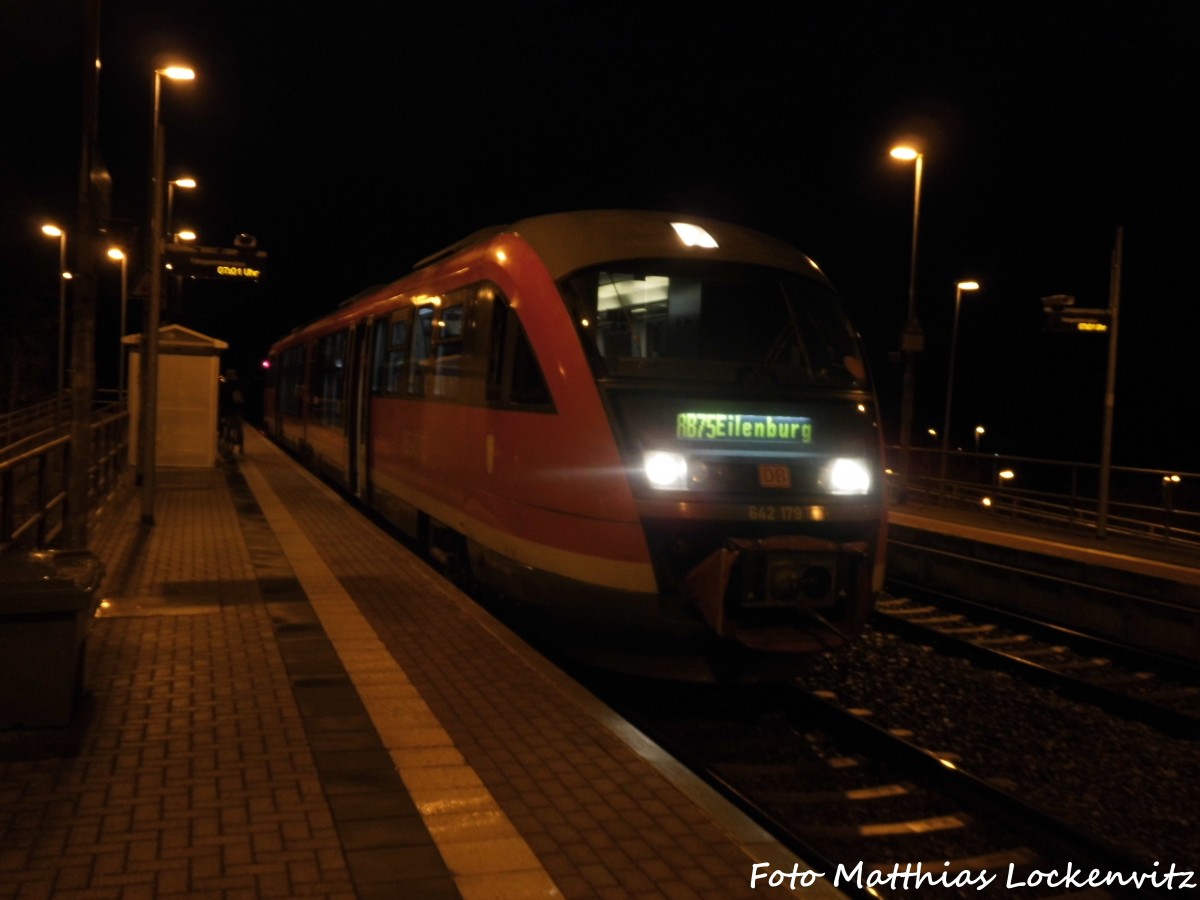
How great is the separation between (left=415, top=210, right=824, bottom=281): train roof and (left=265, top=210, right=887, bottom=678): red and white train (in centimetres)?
2

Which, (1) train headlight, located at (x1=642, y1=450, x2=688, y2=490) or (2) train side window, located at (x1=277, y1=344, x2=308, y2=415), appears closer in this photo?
(1) train headlight, located at (x1=642, y1=450, x2=688, y2=490)

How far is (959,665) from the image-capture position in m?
9.95

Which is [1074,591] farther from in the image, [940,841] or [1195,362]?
[1195,362]

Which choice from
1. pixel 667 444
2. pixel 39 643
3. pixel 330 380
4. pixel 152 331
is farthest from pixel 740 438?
pixel 330 380

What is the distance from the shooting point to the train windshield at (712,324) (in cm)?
805

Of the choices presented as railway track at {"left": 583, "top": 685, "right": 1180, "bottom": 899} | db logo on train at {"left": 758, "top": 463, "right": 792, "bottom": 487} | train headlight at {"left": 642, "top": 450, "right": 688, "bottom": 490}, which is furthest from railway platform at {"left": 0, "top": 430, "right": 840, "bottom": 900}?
db logo on train at {"left": 758, "top": 463, "right": 792, "bottom": 487}

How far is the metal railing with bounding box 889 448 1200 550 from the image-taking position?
1828 cm

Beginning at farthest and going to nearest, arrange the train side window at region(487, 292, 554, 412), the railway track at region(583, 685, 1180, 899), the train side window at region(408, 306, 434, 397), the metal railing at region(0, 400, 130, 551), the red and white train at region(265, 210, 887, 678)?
the train side window at region(408, 306, 434, 397), the train side window at region(487, 292, 554, 412), the metal railing at region(0, 400, 130, 551), the red and white train at region(265, 210, 887, 678), the railway track at region(583, 685, 1180, 899)

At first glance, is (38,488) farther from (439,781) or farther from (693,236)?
(439,781)

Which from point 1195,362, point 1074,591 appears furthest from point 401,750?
point 1195,362

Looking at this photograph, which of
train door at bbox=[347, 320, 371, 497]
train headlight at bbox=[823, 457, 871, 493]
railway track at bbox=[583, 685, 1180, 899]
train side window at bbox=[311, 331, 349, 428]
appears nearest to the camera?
→ railway track at bbox=[583, 685, 1180, 899]

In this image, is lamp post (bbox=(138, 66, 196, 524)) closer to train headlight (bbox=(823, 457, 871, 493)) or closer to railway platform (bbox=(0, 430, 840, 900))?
railway platform (bbox=(0, 430, 840, 900))

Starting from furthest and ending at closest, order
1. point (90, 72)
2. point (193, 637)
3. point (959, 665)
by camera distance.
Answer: point (959, 665) < point (90, 72) < point (193, 637)

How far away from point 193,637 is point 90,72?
13.7 feet
